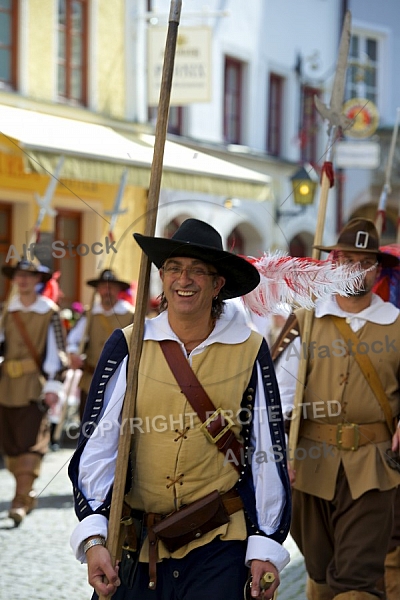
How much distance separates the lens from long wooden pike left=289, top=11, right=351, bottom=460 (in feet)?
18.6

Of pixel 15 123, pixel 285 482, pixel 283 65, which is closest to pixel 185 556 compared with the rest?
pixel 285 482

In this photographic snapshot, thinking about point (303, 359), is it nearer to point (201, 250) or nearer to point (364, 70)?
point (201, 250)

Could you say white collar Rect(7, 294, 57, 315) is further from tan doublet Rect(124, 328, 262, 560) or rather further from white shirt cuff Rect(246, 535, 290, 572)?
white shirt cuff Rect(246, 535, 290, 572)

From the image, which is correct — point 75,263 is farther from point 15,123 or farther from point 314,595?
point 314,595

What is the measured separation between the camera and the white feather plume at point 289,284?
4547mm

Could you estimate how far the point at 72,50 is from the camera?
53.8 ft

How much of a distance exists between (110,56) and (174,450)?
13.5 m

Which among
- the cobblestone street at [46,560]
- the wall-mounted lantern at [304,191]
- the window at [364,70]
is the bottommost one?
the cobblestone street at [46,560]

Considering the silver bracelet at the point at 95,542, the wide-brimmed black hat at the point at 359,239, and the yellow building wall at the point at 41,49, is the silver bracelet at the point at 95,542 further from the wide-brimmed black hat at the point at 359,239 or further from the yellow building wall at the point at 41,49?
the yellow building wall at the point at 41,49

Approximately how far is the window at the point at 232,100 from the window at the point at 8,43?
5.44 metres

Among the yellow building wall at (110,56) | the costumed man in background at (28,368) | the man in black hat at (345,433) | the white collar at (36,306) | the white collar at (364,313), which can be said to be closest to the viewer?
the man in black hat at (345,433)

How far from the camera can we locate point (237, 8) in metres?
19.8

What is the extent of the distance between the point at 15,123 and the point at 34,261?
3.69 ft

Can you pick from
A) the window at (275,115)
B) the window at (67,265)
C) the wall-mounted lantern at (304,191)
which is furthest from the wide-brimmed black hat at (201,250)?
the window at (275,115)
